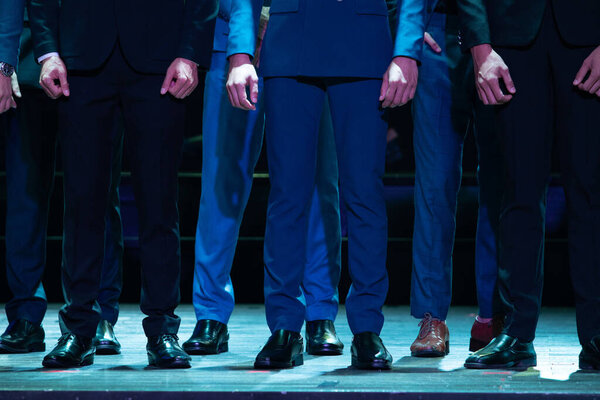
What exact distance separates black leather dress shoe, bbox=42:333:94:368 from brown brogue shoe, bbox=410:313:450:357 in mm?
961

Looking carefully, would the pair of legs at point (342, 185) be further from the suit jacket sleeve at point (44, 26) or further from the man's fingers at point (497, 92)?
the suit jacket sleeve at point (44, 26)

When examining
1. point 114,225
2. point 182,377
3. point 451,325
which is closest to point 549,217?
point 451,325

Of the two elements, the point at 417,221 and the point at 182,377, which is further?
the point at 417,221

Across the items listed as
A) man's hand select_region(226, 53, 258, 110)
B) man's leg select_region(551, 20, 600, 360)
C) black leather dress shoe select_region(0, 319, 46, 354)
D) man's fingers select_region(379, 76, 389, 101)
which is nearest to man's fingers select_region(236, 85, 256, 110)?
man's hand select_region(226, 53, 258, 110)

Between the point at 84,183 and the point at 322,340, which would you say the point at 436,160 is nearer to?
the point at 322,340

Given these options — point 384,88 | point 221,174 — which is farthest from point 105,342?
point 384,88

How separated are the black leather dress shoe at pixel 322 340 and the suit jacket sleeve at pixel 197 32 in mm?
901

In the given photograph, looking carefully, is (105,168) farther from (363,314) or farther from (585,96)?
(585,96)

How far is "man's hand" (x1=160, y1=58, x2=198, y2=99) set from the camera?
229 centimetres

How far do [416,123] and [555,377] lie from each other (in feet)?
3.17

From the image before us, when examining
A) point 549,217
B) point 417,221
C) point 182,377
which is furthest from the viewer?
point 549,217

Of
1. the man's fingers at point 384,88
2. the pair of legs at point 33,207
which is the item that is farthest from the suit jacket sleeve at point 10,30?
the man's fingers at point 384,88

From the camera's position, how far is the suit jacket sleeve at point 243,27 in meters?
2.37

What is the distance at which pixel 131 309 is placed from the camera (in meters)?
3.94
